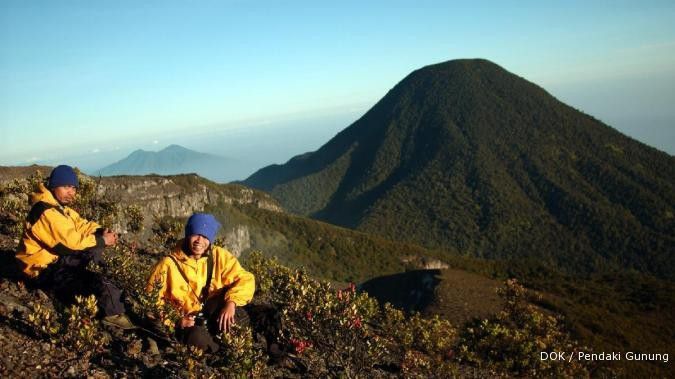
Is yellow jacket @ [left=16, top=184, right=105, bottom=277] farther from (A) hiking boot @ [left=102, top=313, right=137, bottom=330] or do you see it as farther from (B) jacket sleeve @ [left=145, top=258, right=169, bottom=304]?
(B) jacket sleeve @ [left=145, top=258, right=169, bottom=304]

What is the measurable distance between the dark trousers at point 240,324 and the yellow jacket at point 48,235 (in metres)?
Result: 3.21

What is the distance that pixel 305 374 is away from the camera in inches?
386

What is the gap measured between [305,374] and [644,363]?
5755 cm

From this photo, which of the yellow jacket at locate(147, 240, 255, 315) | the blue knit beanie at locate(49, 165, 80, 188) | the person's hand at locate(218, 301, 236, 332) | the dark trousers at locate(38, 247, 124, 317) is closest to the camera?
the person's hand at locate(218, 301, 236, 332)

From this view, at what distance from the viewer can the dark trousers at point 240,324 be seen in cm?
725

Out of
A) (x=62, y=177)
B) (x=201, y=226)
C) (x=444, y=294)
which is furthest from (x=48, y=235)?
(x=444, y=294)

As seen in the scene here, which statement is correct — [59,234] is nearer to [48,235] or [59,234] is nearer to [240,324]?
[48,235]

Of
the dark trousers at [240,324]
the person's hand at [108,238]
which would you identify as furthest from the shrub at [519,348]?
the person's hand at [108,238]

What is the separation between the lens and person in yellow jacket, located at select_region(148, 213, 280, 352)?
24.2 feet

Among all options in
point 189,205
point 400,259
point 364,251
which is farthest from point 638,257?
point 189,205

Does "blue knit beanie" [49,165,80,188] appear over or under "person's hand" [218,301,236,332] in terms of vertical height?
over

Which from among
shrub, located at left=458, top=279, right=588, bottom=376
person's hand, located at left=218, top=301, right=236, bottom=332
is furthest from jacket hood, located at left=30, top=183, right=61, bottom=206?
shrub, located at left=458, top=279, right=588, bottom=376

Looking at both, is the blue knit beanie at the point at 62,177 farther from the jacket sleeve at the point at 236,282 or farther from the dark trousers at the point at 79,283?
the jacket sleeve at the point at 236,282

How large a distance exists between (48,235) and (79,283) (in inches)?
47.0
